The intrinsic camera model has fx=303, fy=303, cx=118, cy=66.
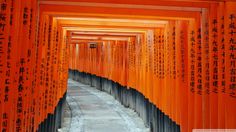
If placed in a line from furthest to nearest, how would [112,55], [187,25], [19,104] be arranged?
[112,55] → [187,25] → [19,104]

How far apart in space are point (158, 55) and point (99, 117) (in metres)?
5.44

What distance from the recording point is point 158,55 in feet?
28.0

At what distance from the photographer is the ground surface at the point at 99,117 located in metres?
11.0

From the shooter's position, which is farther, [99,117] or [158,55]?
[99,117]

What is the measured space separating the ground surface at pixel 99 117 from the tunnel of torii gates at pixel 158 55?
2.39 meters

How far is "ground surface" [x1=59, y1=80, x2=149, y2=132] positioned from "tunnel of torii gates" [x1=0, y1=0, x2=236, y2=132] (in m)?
2.39

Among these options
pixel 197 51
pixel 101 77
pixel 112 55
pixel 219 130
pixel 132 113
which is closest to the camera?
pixel 219 130

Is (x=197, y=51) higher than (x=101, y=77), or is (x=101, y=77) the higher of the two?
(x=197, y=51)

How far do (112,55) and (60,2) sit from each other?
11993 millimetres

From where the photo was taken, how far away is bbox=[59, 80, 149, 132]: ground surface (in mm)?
10984

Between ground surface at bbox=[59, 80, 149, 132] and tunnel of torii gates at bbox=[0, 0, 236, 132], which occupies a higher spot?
tunnel of torii gates at bbox=[0, 0, 236, 132]

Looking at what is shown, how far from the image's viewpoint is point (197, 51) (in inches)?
229

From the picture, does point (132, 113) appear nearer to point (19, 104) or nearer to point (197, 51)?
point (197, 51)

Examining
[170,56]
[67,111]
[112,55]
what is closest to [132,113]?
[67,111]
